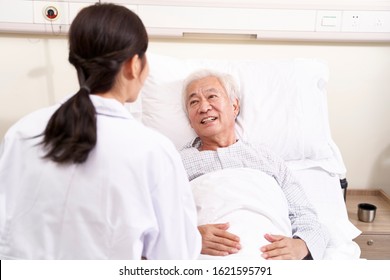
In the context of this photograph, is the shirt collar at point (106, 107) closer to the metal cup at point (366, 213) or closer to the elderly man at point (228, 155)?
the elderly man at point (228, 155)

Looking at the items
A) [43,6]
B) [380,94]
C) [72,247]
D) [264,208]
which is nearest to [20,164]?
[72,247]

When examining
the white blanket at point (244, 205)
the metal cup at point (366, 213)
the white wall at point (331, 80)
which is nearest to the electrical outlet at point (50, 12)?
the white wall at point (331, 80)

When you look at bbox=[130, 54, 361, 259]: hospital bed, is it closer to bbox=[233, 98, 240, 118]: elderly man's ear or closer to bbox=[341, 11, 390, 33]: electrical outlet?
bbox=[233, 98, 240, 118]: elderly man's ear

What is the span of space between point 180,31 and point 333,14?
720 millimetres

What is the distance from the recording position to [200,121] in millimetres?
1648

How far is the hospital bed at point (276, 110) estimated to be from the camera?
1.79m

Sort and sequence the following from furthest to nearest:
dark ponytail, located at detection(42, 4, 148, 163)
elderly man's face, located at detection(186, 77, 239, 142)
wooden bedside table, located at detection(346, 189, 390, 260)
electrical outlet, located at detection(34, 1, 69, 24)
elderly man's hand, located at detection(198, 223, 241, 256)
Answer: electrical outlet, located at detection(34, 1, 69, 24) < wooden bedside table, located at detection(346, 189, 390, 260) < elderly man's face, located at detection(186, 77, 239, 142) < elderly man's hand, located at detection(198, 223, 241, 256) < dark ponytail, located at detection(42, 4, 148, 163)

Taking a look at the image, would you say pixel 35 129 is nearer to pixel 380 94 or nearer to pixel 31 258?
pixel 31 258

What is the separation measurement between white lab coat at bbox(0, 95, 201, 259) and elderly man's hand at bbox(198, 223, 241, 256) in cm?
30

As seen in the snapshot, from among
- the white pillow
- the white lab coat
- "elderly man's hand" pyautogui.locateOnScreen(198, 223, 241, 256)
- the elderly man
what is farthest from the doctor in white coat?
the white pillow

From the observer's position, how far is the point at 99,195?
852 mm

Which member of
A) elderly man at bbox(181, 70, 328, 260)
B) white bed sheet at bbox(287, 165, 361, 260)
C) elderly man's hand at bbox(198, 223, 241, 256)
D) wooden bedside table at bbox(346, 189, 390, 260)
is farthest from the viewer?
wooden bedside table at bbox(346, 189, 390, 260)

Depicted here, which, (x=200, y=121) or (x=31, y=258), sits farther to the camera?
(x=200, y=121)

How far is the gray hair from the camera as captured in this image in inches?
67.4
